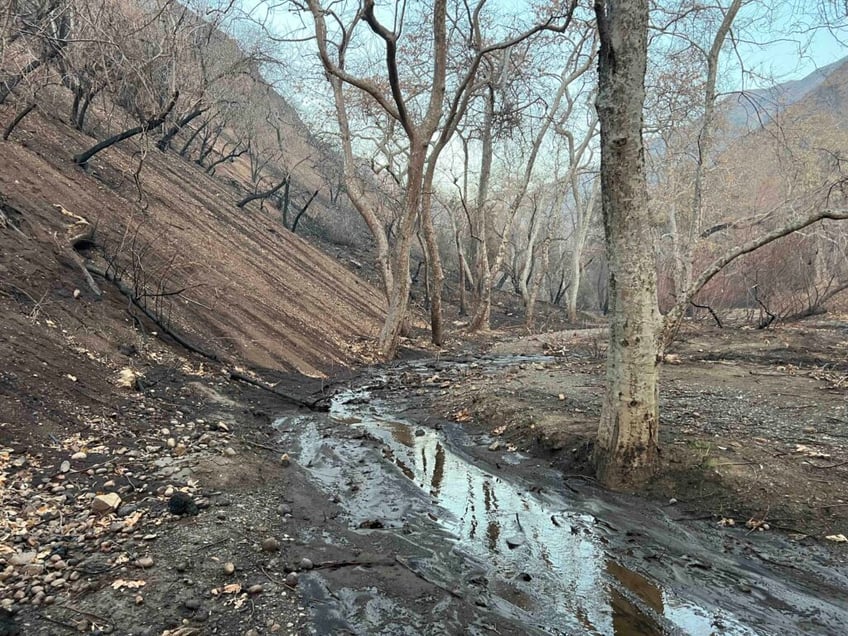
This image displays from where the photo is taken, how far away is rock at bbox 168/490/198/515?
3.50m

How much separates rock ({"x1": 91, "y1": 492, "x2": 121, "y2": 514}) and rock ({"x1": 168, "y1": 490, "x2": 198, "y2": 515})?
32cm

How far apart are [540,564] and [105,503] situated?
2.85m

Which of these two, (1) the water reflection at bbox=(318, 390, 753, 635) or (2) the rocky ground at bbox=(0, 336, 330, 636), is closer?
(2) the rocky ground at bbox=(0, 336, 330, 636)

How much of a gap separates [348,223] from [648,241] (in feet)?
95.7

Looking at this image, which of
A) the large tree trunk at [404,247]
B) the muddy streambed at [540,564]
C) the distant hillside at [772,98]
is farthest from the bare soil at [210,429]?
the distant hillside at [772,98]

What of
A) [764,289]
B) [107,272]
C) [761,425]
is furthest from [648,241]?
Answer: [764,289]

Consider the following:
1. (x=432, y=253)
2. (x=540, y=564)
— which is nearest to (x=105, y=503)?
(x=540, y=564)

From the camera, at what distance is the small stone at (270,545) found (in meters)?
3.25

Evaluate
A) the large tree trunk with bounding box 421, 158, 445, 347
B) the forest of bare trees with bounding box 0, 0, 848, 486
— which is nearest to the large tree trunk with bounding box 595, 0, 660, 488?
the forest of bare trees with bounding box 0, 0, 848, 486

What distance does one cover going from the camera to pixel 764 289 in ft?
53.8

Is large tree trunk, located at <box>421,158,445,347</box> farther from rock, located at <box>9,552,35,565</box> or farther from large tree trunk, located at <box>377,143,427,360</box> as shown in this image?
rock, located at <box>9,552,35,565</box>

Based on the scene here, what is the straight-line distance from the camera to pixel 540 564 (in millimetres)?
3486

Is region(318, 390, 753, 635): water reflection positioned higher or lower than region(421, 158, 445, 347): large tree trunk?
lower

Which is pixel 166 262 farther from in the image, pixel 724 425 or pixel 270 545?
pixel 724 425
